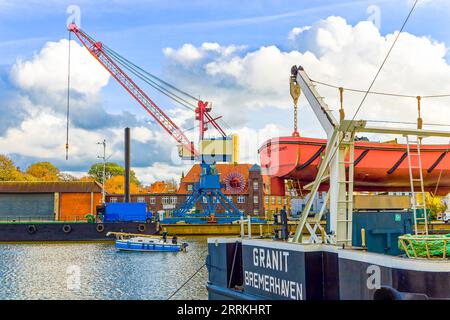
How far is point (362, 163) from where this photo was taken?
29156 mm

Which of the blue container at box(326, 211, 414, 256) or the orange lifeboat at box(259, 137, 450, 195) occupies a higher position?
the orange lifeboat at box(259, 137, 450, 195)

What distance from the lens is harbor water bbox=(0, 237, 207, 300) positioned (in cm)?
2384

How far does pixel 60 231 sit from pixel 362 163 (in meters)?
36.9

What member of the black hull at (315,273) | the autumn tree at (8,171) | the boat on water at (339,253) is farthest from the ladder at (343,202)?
the autumn tree at (8,171)

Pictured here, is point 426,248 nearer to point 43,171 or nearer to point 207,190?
point 207,190

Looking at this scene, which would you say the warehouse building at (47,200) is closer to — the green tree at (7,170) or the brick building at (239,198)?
the brick building at (239,198)

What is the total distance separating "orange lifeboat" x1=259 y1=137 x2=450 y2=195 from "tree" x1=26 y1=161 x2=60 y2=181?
93.2 meters

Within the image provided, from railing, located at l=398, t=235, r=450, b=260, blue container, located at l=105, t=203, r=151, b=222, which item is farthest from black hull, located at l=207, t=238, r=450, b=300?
blue container, located at l=105, t=203, r=151, b=222

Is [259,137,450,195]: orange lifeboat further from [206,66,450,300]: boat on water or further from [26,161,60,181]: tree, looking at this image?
[26,161,60,181]: tree

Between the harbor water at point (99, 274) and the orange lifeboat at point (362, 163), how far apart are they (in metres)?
7.15

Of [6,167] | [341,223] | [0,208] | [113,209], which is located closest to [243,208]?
[113,209]

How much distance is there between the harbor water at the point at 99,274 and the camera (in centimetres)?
2384

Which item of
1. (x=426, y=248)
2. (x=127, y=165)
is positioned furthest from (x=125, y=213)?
(x=426, y=248)

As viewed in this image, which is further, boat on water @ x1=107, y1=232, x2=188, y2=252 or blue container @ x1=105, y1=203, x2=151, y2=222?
blue container @ x1=105, y1=203, x2=151, y2=222
